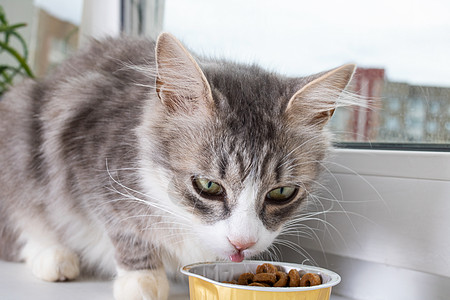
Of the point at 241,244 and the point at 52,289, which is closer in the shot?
the point at 241,244

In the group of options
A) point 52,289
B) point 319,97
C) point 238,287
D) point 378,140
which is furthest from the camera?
point 378,140

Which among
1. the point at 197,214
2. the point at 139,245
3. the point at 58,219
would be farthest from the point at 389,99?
the point at 58,219

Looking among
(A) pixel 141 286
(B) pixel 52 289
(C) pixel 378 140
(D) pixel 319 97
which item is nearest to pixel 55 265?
(B) pixel 52 289

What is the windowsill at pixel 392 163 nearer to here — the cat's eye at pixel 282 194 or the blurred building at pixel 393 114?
the blurred building at pixel 393 114

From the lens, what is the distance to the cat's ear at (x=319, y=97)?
989 mm

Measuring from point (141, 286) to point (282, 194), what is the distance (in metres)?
0.36

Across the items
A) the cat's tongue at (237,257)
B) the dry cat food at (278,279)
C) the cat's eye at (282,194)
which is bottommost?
the dry cat food at (278,279)

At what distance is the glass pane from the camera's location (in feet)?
3.72

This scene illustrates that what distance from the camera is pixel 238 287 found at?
818 mm

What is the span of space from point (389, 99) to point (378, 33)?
6.8 inches

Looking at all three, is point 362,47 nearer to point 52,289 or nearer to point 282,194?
point 282,194

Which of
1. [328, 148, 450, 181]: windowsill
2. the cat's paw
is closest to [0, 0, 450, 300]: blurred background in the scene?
[328, 148, 450, 181]: windowsill

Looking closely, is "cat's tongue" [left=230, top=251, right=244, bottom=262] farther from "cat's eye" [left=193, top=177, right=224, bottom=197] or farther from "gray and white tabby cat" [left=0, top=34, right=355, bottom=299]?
"cat's eye" [left=193, top=177, right=224, bottom=197]

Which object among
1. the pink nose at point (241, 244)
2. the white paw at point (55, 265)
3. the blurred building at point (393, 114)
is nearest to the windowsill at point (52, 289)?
the white paw at point (55, 265)
